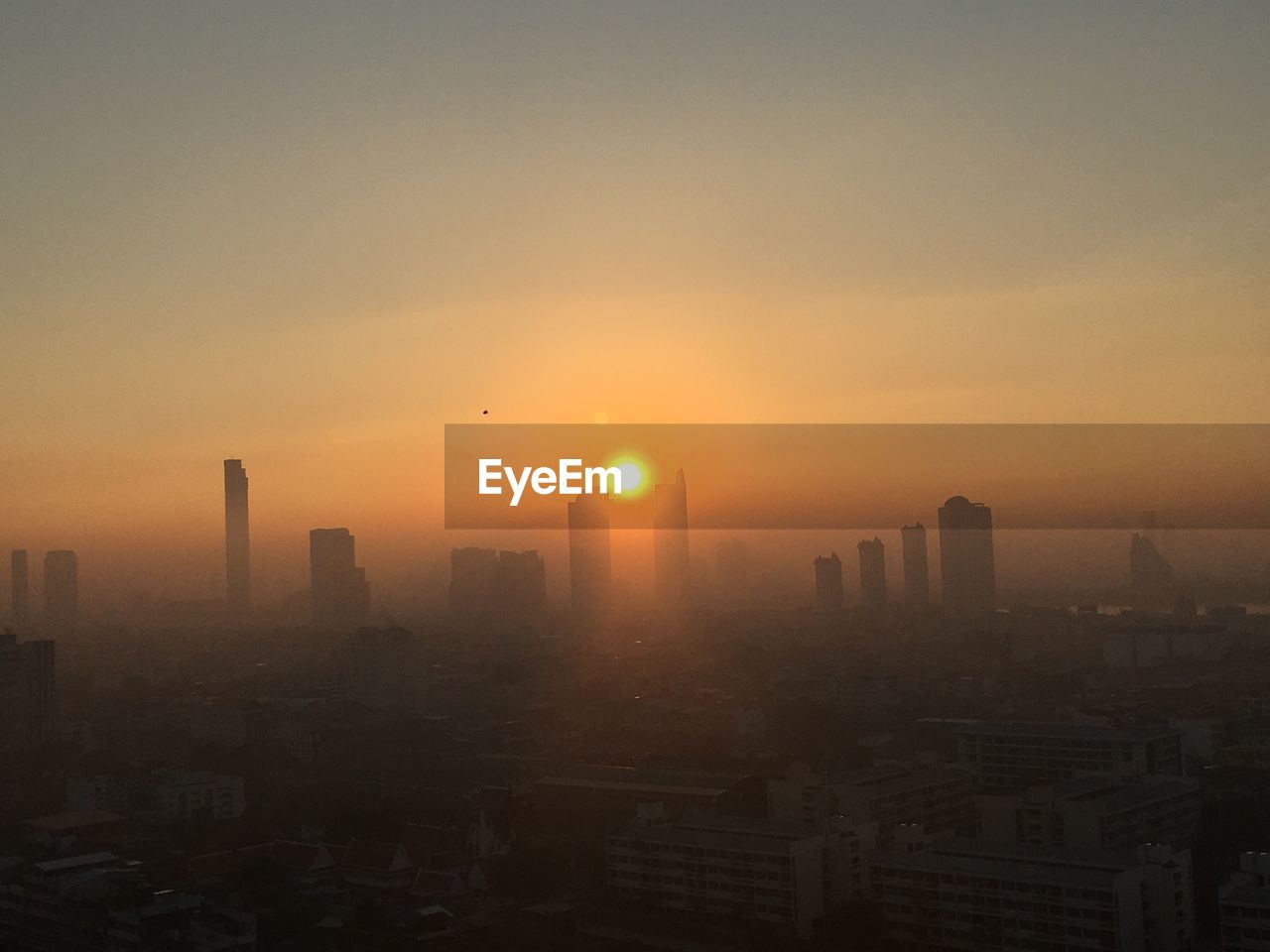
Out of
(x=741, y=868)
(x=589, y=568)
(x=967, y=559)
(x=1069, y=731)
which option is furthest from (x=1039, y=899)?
(x=967, y=559)

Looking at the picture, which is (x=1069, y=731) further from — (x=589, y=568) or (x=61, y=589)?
(x=61, y=589)

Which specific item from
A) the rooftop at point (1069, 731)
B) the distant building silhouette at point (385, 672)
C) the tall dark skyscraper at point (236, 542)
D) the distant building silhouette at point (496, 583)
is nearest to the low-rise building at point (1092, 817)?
the rooftop at point (1069, 731)

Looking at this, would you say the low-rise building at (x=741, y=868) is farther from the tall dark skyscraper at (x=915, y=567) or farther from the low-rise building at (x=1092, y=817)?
the tall dark skyscraper at (x=915, y=567)

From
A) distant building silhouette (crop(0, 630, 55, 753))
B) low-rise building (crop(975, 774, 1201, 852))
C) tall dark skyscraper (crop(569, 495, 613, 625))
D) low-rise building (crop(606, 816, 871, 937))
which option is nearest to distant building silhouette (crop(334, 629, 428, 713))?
distant building silhouette (crop(0, 630, 55, 753))

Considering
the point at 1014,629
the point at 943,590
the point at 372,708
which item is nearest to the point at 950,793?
the point at 372,708

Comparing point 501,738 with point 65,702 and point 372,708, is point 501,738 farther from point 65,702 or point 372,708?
point 65,702

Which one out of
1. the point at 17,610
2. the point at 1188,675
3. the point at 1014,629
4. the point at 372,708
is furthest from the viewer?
the point at 17,610
